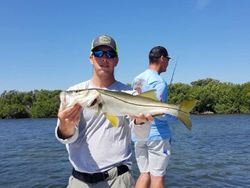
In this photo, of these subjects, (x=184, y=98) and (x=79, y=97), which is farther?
(x=184, y=98)

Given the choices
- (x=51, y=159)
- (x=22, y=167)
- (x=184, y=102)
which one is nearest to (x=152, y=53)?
(x=184, y=102)

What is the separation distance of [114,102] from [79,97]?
40cm

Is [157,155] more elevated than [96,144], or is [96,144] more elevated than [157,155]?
[96,144]

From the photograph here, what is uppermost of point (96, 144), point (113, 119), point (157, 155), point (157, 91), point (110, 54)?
point (110, 54)

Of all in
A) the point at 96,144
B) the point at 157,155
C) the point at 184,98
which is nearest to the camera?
the point at 96,144

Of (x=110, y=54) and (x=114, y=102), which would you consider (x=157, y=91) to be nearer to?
(x=110, y=54)

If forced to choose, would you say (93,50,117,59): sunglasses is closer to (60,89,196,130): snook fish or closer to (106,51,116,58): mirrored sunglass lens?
(106,51,116,58): mirrored sunglass lens

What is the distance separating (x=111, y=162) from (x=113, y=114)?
554 millimetres

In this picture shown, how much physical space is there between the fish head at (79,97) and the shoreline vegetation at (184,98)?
80671 millimetres

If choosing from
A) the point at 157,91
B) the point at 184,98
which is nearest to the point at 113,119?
the point at 157,91

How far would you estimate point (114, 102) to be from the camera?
404 cm

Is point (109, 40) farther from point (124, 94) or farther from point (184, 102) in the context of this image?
point (184, 102)

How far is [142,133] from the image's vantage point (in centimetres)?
443

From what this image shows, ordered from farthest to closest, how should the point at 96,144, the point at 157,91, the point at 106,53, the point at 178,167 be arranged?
1. the point at 178,167
2. the point at 157,91
3. the point at 106,53
4. the point at 96,144
